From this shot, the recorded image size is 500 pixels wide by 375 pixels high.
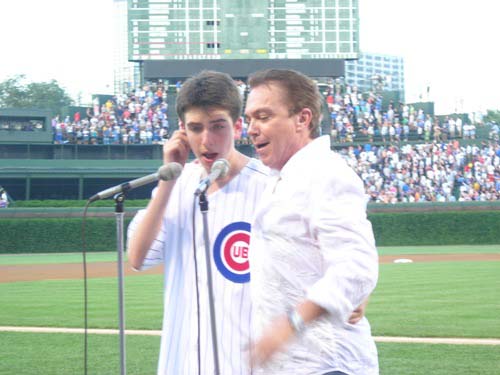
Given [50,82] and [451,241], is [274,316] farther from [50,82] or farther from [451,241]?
[50,82]

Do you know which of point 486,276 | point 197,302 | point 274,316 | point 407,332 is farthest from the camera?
point 486,276

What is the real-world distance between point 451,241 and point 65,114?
24.7m

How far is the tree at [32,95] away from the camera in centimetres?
9362

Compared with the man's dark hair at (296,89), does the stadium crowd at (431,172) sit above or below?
below

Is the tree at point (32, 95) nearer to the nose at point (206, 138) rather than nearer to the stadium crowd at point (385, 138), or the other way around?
the stadium crowd at point (385, 138)

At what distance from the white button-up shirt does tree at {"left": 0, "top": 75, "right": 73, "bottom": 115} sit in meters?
87.9

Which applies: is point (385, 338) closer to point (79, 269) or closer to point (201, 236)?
point (201, 236)

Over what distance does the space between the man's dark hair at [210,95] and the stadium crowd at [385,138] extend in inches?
1357

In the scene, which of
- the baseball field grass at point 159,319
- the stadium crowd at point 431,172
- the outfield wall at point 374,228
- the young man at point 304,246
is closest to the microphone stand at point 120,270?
the young man at point 304,246

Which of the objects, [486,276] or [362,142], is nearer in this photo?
[486,276]

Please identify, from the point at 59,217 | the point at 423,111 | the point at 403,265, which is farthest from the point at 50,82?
the point at 403,265

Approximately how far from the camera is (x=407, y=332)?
11258 mm

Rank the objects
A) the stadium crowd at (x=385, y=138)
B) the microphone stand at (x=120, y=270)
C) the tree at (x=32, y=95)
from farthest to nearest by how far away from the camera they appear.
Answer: the tree at (x=32, y=95)
the stadium crowd at (x=385, y=138)
the microphone stand at (x=120, y=270)

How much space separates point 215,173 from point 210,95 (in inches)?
17.3
